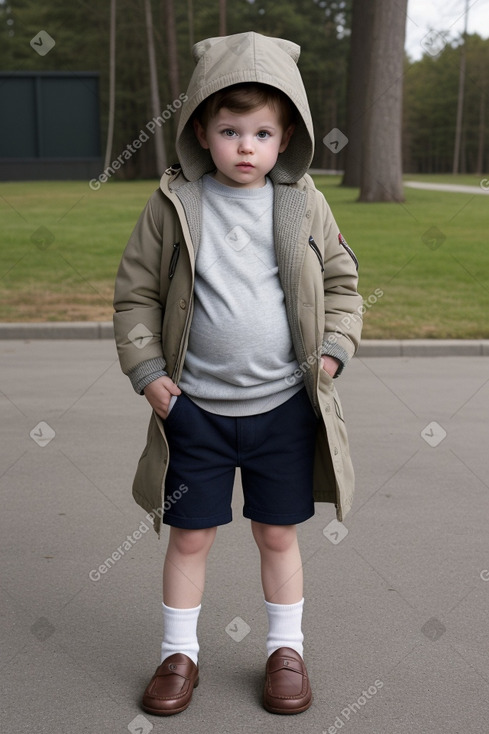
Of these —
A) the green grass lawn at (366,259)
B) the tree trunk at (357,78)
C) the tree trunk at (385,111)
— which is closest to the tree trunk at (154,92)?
the tree trunk at (357,78)

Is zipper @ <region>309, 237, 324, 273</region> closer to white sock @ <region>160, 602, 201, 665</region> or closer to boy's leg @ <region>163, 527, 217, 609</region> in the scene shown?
boy's leg @ <region>163, 527, 217, 609</region>

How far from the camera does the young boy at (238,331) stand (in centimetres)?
268

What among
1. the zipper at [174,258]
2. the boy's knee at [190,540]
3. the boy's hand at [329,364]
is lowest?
the boy's knee at [190,540]

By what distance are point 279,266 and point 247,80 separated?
0.47 meters

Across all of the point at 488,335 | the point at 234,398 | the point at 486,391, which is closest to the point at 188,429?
the point at 234,398

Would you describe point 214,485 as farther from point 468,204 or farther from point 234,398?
point 468,204

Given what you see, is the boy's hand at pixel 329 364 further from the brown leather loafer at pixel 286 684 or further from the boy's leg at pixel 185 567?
the brown leather loafer at pixel 286 684

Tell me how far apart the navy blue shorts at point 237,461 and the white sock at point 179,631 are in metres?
0.27

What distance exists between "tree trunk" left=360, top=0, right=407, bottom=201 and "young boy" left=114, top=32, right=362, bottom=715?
1686 cm

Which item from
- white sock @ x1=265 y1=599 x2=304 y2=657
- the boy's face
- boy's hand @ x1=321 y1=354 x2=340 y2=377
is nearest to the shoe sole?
white sock @ x1=265 y1=599 x2=304 y2=657

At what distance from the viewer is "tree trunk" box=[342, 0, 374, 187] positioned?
86.4 ft

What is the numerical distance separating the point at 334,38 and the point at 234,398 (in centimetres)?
4986

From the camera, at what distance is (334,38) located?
164 ft

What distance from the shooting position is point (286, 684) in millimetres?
2855
